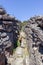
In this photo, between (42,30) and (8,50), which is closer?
(42,30)

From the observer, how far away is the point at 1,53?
20.8m

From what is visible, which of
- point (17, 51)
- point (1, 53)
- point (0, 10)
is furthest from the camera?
point (17, 51)

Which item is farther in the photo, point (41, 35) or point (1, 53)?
point (1, 53)

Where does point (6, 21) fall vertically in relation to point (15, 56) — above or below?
above

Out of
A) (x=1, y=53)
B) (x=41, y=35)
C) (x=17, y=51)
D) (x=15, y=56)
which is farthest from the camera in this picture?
(x=17, y=51)

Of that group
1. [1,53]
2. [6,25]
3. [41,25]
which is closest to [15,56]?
[6,25]

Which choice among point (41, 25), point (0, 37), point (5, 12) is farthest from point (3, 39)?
point (41, 25)

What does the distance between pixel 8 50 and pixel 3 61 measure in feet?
16.5

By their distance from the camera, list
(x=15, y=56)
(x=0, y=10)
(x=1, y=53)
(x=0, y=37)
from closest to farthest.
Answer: (x=1, y=53), (x=0, y=37), (x=0, y=10), (x=15, y=56)

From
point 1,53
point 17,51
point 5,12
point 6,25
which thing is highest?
point 5,12

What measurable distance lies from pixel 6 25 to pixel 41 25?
24.3 ft

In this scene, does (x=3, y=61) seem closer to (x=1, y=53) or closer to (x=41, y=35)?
(x=1, y=53)

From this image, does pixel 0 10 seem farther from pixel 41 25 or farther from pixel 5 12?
pixel 41 25

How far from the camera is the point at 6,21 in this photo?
2486cm
